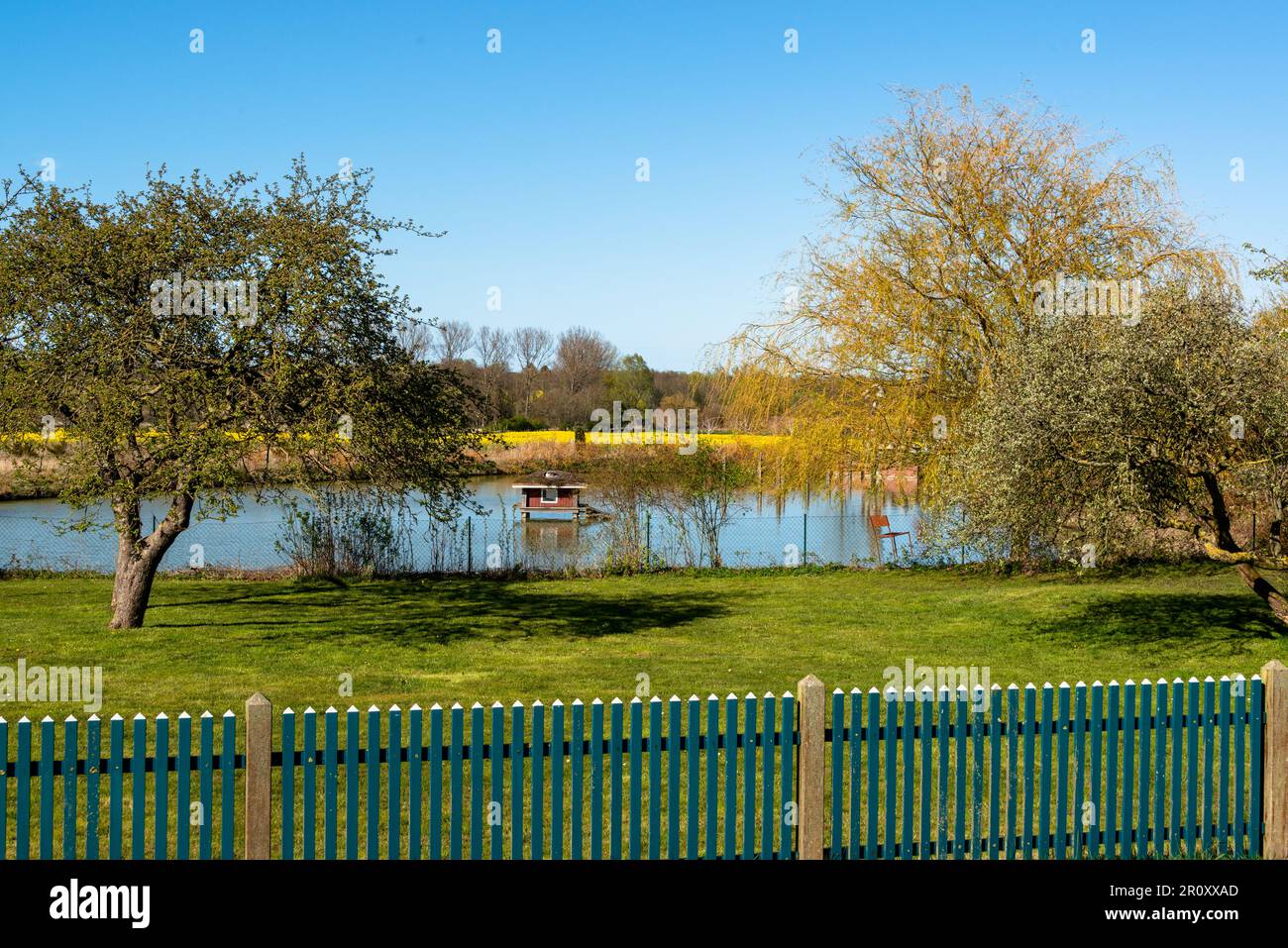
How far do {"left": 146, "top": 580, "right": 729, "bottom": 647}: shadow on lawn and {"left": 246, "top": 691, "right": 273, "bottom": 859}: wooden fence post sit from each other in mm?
9243

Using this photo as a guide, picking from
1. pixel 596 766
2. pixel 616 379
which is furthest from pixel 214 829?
pixel 616 379

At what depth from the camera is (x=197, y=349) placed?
1531 cm

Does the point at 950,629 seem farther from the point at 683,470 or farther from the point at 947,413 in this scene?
the point at 683,470

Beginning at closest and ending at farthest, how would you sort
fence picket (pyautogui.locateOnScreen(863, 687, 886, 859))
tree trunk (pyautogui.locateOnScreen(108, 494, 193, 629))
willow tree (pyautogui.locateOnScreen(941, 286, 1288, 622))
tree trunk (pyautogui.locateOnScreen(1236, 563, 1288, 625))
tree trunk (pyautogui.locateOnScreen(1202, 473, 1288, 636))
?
fence picket (pyautogui.locateOnScreen(863, 687, 886, 859))
willow tree (pyautogui.locateOnScreen(941, 286, 1288, 622))
tree trunk (pyautogui.locateOnScreen(1202, 473, 1288, 636))
tree trunk (pyautogui.locateOnScreen(1236, 563, 1288, 625))
tree trunk (pyautogui.locateOnScreen(108, 494, 193, 629))

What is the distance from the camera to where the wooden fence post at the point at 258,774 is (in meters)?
6.36

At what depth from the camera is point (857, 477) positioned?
88.3ft

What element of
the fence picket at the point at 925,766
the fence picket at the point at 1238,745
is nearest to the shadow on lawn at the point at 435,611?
the fence picket at the point at 925,766

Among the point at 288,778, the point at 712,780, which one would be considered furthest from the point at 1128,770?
the point at 288,778

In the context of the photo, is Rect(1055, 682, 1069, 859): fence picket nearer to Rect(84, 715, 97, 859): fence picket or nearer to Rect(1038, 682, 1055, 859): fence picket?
Rect(1038, 682, 1055, 859): fence picket

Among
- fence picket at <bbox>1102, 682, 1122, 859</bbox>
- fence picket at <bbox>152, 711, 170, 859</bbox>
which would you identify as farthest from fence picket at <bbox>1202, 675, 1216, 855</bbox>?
fence picket at <bbox>152, 711, 170, 859</bbox>

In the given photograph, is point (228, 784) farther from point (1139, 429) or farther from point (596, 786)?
point (1139, 429)

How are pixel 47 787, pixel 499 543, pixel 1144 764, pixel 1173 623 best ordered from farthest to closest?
pixel 499 543 → pixel 1173 623 → pixel 1144 764 → pixel 47 787

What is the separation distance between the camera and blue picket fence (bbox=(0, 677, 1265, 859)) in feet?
21.0

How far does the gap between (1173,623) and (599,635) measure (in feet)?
28.4
